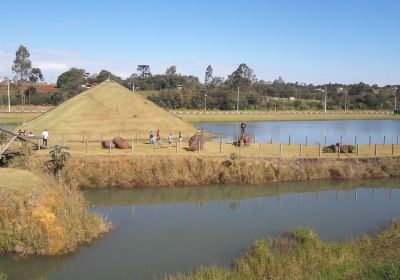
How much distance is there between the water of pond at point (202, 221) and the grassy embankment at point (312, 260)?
55.2 inches

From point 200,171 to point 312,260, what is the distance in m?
14.7

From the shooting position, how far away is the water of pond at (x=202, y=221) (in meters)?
15.7

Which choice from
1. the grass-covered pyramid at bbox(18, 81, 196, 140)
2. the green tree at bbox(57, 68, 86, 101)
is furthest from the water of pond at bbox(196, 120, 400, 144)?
the green tree at bbox(57, 68, 86, 101)

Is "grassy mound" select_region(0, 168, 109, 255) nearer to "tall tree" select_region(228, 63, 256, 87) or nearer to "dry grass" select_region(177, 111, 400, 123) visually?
"dry grass" select_region(177, 111, 400, 123)

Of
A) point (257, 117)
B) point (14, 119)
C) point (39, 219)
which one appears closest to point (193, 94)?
point (257, 117)

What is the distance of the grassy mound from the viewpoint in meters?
16.2

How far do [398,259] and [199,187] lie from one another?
1515 cm

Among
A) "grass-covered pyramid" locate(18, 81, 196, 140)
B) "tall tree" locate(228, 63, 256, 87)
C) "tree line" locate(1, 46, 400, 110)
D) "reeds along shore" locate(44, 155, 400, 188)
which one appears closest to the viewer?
"reeds along shore" locate(44, 155, 400, 188)

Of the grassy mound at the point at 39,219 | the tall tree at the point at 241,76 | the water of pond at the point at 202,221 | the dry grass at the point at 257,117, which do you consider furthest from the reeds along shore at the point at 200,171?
the tall tree at the point at 241,76

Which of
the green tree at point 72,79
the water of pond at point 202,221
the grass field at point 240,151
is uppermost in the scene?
the green tree at point 72,79

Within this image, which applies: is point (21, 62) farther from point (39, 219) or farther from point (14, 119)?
point (39, 219)

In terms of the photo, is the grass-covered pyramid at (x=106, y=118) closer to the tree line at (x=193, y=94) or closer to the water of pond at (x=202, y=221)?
the water of pond at (x=202, y=221)

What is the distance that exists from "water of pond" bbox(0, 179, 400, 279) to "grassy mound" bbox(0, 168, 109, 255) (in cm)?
48

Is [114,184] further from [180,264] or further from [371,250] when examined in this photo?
[371,250]
